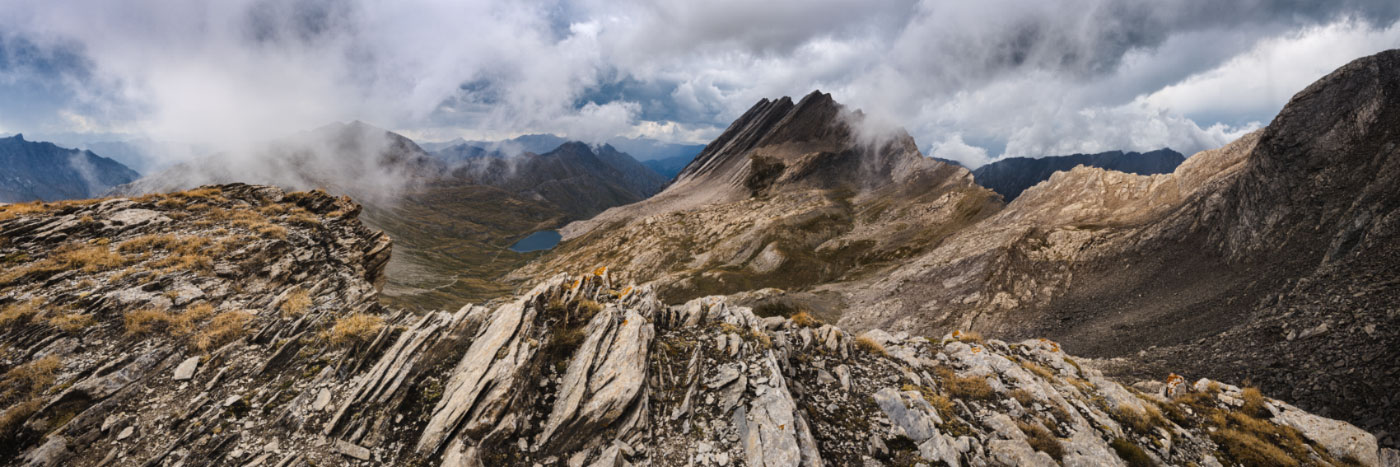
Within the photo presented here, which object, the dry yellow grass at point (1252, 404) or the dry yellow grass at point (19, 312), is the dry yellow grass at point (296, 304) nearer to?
the dry yellow grass at point (19, 312)

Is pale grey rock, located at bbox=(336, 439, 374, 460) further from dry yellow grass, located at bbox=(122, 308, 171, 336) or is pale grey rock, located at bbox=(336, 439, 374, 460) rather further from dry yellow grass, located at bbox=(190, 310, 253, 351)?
dry yellow grass, located at bbox=(122, 308, 171, 336)

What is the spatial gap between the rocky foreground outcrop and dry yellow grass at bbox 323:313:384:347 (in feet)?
0.27

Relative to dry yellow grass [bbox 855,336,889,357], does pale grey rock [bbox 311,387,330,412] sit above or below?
above

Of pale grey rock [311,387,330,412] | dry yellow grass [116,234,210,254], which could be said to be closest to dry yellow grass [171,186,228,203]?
dry yellow grass [116,234,210,254]

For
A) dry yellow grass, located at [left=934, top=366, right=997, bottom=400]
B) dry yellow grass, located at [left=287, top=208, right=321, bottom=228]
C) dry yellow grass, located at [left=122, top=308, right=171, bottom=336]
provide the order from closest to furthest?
1. dry yellow grass, located at [left=122, top=308, right=171, bottom=336]
2. dry yellow grass, located at [left=934, top=366, right=997, bottom=400]
3. dry yellow grass, located at [left=287, top=208, right=321, bottom=228]

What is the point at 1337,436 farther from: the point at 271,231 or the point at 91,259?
the point at 91,259

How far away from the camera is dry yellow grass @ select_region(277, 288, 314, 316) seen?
17.1 m

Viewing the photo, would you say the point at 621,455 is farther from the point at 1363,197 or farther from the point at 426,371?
the point at 1363,197

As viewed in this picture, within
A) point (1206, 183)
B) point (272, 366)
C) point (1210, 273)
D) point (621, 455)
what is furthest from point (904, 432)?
point (1206, 183)

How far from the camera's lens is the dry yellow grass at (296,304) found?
1706 centimetres

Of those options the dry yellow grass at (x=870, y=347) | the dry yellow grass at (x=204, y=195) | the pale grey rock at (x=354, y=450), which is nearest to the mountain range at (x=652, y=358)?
the pale grey rock at (x=354, y=450)

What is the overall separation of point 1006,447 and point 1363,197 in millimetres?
39746

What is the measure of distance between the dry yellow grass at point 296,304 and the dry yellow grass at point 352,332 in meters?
2.77

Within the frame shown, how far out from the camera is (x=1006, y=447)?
43.7 feet
